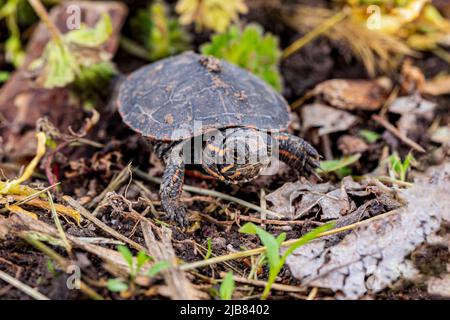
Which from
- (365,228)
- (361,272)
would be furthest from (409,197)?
(361,272)

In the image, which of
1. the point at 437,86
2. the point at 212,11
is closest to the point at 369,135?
the point at 437,86

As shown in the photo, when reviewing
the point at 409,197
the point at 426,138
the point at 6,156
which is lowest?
the point at 6,156

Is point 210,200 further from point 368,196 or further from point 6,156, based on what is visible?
point 6,156

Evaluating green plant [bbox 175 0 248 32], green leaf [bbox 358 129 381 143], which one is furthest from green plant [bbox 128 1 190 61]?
green leaf [bbox 358 129 381 143]

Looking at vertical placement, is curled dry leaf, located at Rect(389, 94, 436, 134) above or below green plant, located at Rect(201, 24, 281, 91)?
below

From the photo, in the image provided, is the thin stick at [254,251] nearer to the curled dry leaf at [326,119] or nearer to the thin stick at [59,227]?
the thin stick at [59,227]

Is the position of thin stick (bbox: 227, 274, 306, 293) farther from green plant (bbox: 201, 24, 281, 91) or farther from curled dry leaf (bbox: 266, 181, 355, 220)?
green plant (bbox: 201, 24, 281, 91)
